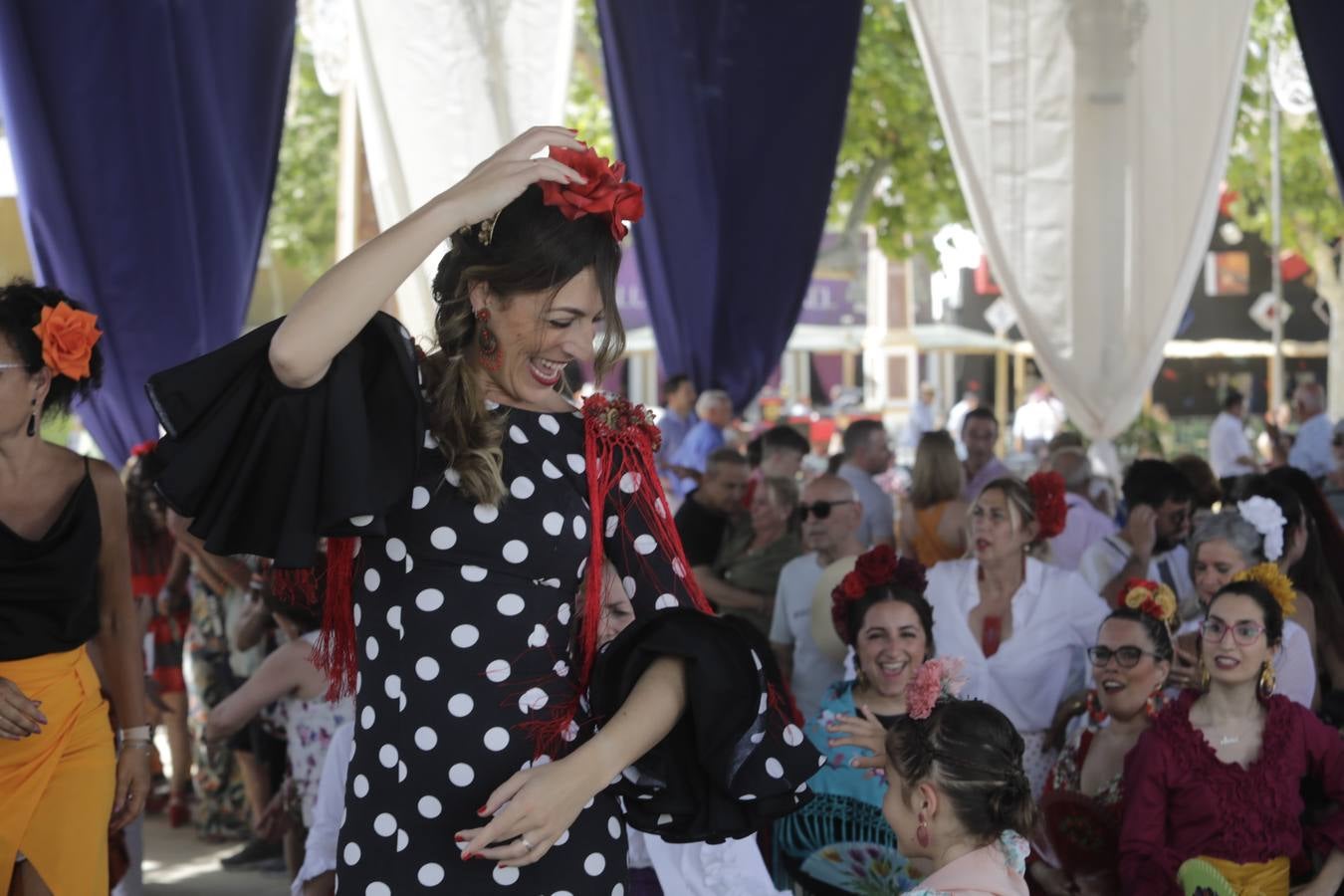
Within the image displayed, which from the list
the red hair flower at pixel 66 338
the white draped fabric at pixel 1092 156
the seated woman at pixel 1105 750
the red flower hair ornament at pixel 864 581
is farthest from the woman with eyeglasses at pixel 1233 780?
the white draped fabric at pixel 1092 156

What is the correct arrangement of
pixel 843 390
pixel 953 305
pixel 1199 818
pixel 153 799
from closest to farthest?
pixel 1199 818
pixel 153 799
pixel 843 390
pixel 953 305

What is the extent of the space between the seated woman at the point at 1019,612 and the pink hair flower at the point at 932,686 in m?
1.67

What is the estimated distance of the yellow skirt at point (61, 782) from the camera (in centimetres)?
294

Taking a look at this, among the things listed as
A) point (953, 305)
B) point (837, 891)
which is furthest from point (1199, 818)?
point (953, 305)

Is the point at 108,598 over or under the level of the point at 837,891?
over

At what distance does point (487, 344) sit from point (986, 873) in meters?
1.34

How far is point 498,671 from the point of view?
188 centimetres

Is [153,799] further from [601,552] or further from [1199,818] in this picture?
[601,552]

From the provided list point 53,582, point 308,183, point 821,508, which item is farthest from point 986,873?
point 308,183

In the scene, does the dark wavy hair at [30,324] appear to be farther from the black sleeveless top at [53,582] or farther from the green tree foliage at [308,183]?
the green tree foliage at [308,183]

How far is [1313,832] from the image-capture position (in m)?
3.76

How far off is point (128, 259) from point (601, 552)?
4.91 metres

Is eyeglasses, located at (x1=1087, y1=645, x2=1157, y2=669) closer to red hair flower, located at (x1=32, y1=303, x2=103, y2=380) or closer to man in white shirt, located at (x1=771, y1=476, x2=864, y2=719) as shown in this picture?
man in white shirt, located at (x1=771, y1=476, x2=864, y2=719)

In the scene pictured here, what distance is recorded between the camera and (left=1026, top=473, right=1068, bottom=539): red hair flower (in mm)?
5246
